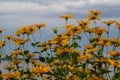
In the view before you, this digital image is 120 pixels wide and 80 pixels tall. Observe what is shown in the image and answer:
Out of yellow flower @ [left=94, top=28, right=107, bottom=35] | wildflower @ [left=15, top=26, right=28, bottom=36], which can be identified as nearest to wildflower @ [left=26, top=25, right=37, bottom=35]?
wildflower @ [left=15, top=26, right=28, bottom=36]

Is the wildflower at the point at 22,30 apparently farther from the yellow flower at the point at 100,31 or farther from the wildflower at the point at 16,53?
the yellow flower at the point at 100,31

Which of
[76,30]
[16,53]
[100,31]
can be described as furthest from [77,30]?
[16,53]

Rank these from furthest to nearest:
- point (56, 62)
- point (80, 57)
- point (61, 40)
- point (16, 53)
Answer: point (16, 53), point (56, 62), point (80, 57), point (61, 40)

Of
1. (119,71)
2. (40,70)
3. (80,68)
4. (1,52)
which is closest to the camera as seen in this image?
(40,70)

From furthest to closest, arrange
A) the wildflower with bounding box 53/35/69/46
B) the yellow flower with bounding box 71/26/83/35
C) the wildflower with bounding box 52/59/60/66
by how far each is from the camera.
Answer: the yellow flower with bounding box 71/26/83/35
the wildflower with bounding box 52/59/60/66
the wildflower with bounding box 53/35/69/46

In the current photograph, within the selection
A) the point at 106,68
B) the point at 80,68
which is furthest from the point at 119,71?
the point at 80,68

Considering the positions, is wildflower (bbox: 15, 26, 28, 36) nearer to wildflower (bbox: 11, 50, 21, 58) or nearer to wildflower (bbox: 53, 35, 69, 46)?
wildflower (bbox: 11, 50, 21, 58)

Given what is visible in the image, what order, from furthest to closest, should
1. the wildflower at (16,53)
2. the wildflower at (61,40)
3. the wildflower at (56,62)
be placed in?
the wildflower at (16,53), the wildflower at (56,62), the wildflower at (61,40)

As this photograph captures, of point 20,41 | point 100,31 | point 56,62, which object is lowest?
point 56,62

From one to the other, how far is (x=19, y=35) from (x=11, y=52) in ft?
1.26

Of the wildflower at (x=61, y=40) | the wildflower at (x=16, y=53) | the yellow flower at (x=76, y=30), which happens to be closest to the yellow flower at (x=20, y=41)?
the wildflower at (x=16, y=53)

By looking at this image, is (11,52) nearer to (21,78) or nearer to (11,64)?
(11,64)

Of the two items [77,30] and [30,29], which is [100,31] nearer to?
[77,30]

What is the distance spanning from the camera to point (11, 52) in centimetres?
618
